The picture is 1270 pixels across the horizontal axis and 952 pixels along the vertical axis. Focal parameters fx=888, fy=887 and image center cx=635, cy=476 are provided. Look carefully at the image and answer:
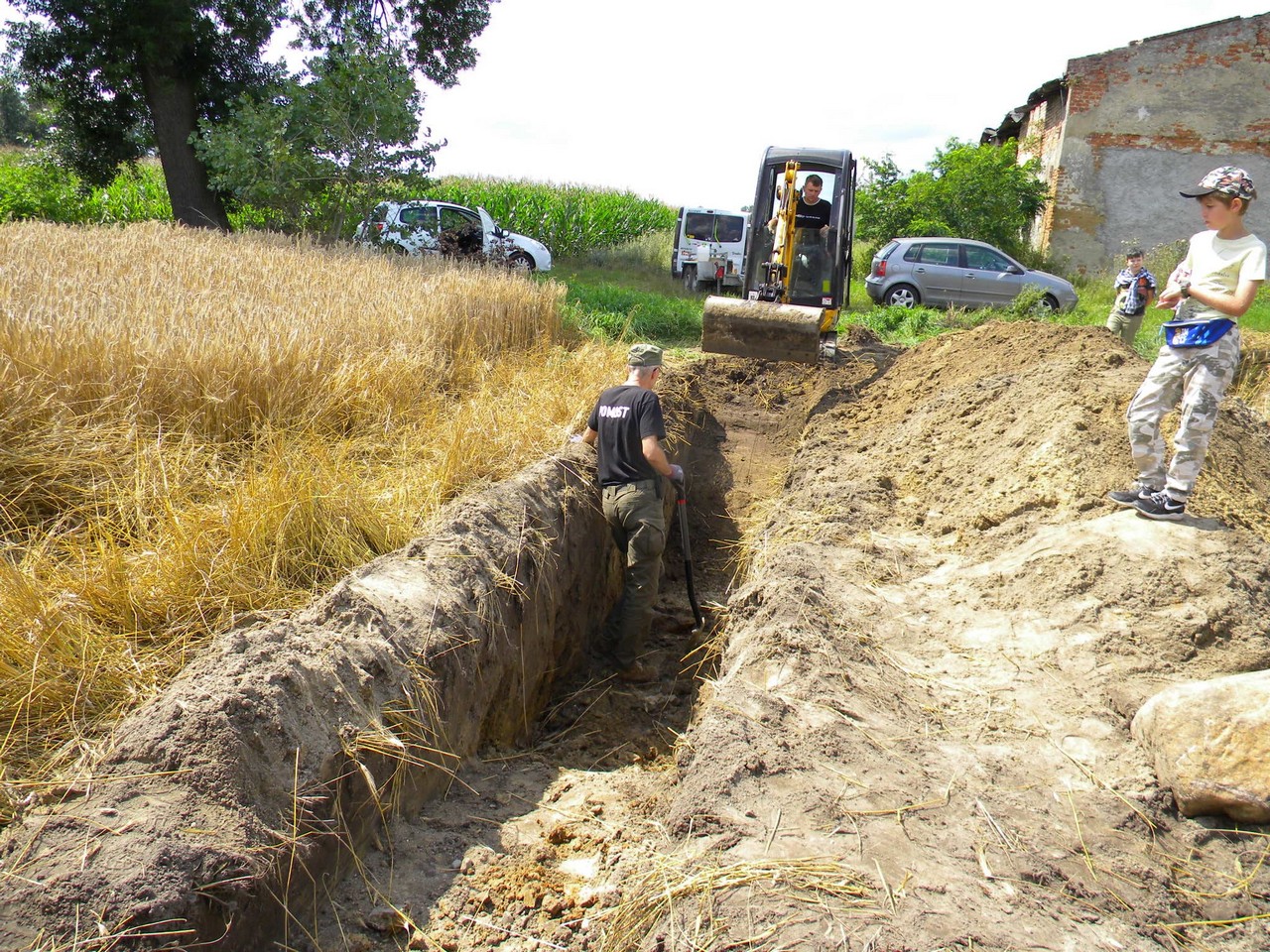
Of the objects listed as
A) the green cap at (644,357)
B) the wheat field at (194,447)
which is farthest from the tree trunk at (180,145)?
the green cap at (644,357)

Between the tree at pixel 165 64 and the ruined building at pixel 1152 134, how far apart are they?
14.2m

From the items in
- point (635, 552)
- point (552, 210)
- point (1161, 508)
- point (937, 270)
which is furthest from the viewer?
point (552, 210)

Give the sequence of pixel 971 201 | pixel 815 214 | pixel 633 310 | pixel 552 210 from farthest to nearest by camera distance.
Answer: pixel 552 210, pixel 971 201, pixel 633 310, pixel 815 214

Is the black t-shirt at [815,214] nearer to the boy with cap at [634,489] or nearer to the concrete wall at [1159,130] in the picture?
the boy with cap at [634,489]

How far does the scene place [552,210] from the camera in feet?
96.1

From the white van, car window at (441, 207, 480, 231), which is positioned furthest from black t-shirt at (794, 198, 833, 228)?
the white van

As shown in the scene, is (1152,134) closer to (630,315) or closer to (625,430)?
(630,315)

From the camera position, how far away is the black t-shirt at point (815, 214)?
1075cm

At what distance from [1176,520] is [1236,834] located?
206cm

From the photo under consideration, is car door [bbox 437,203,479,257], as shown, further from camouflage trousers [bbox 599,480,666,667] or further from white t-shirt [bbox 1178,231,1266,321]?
white t-shirt [bbox 1178,231,1266,321]

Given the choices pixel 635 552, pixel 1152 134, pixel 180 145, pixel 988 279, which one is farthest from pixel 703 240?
pixel 635 552

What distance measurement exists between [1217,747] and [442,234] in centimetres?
1497

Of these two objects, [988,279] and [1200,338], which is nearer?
[1200,338]

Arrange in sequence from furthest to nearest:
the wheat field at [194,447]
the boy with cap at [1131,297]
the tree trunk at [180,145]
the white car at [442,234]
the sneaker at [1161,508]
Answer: the tree trunk at [180,145] < the white car at [442,234] < the boy with cap at [1131,297] < the sneaker at [1161,508] < the wheat field at [194,447]
